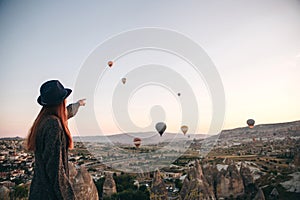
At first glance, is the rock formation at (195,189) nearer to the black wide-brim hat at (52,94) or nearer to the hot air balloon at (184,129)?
the hot air balloon at (184,129)

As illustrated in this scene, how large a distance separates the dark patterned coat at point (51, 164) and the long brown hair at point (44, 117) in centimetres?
2

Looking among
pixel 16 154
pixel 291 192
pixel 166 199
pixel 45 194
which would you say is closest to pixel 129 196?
pixel 166 199

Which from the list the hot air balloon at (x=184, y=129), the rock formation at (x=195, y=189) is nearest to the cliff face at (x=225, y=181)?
the rock formation at (x=195, y=189)

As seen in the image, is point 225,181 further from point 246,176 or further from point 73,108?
point 73,108

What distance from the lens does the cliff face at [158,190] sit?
19.4 ft

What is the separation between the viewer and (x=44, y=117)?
1.24m

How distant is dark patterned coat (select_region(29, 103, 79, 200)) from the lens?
116 centimetres

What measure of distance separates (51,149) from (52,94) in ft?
0.95

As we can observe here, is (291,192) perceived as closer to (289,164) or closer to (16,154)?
(289,164)

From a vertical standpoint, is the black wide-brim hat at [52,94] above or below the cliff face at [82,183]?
above

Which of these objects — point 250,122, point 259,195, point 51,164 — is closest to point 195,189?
point 259,195

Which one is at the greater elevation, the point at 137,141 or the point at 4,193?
the point at 137,141

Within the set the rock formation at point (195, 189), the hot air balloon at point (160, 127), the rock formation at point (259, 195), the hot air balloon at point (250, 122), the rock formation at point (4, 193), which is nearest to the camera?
the rock formation at point (4, 193)

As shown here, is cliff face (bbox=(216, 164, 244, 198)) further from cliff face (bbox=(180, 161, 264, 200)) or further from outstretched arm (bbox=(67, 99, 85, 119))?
outstretched arm (bbox=(67, 99, 85, 119))
